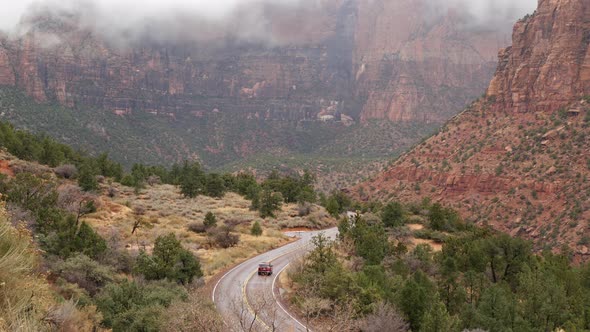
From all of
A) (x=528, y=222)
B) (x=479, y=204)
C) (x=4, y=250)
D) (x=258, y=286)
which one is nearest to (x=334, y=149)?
(x=479, y=204)

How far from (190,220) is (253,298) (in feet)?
90.5

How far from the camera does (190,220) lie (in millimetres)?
49719

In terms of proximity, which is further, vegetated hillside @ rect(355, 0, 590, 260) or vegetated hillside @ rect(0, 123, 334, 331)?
vegetated hillside @ rect(355, 0, 590, 260)

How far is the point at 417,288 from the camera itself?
22375 mm

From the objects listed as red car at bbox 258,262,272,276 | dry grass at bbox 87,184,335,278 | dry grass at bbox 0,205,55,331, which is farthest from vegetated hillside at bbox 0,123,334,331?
red car at bbox 258,262,272,276

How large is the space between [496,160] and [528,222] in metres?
Result: 17.1

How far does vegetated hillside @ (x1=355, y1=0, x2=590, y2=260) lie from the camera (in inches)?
2512

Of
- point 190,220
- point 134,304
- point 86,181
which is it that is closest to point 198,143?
point 86,181

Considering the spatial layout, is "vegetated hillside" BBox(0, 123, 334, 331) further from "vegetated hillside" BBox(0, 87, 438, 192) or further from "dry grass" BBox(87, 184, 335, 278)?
"vegetated hillside" BBox(0, 87, 438, 192)

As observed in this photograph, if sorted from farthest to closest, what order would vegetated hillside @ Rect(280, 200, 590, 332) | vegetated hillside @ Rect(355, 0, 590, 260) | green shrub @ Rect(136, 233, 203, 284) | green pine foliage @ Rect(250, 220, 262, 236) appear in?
vegetated hillside @ Rect(355, 0, 590, 260), green pine foliage @ Rect(250, 220, 262, 236), green shrub @ Rect(136, 233, 203, 284), vegetated hillside @ Rect(280, 200, 590, 332)

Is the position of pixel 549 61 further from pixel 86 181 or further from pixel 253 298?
pixel 253 298

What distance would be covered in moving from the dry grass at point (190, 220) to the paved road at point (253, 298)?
2.09 m

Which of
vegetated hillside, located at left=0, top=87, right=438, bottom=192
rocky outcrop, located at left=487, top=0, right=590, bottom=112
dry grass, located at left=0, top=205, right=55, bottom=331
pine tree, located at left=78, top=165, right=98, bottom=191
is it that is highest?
rocky outcrop, located at left=487, top=0, right=590, bottom=112

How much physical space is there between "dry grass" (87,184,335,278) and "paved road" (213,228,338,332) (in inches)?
82.3
